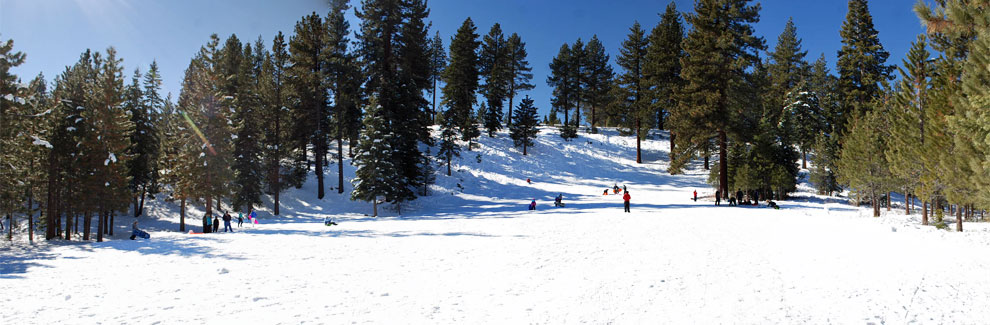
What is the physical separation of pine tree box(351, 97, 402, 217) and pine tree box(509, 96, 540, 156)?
80.4ft

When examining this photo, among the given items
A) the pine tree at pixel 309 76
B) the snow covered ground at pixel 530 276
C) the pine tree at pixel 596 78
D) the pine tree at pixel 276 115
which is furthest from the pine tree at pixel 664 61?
the pine tree at pixel 276 115

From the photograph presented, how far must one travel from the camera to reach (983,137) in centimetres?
1277

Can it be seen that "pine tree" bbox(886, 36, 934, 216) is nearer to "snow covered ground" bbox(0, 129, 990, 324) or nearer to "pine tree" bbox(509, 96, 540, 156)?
"snow covered ground" bbox(0, 129, 990, 324)

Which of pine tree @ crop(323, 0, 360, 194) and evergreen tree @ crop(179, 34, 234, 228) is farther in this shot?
pine tree @ crop(323, 0, 360, 194)

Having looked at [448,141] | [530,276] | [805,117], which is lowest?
[530,276]

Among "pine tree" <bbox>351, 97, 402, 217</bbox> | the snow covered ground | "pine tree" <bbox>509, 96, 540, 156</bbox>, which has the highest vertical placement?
"pine tree" <bbox>509, 96, 540, 156</bbox>

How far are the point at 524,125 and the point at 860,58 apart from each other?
1358 inches

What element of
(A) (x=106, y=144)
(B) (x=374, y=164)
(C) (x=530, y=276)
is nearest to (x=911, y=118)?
(C) (x=530, y=276)

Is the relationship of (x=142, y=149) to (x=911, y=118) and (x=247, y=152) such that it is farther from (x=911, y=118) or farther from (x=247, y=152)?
(x=911, y=118)

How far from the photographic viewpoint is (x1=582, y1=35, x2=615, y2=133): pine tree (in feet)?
196

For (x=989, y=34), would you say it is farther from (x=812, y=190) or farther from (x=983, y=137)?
(x=812, y=190)

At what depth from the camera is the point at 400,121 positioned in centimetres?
3306

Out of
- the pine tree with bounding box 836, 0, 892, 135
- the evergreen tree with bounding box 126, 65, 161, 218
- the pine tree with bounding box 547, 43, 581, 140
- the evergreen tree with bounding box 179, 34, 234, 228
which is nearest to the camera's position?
the evergreen tree with bounding box 179, 34, 234, 228

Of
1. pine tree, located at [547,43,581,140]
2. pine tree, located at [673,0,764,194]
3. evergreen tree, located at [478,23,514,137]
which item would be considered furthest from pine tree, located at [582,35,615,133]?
pine tree, located at [673,0,764,194]
